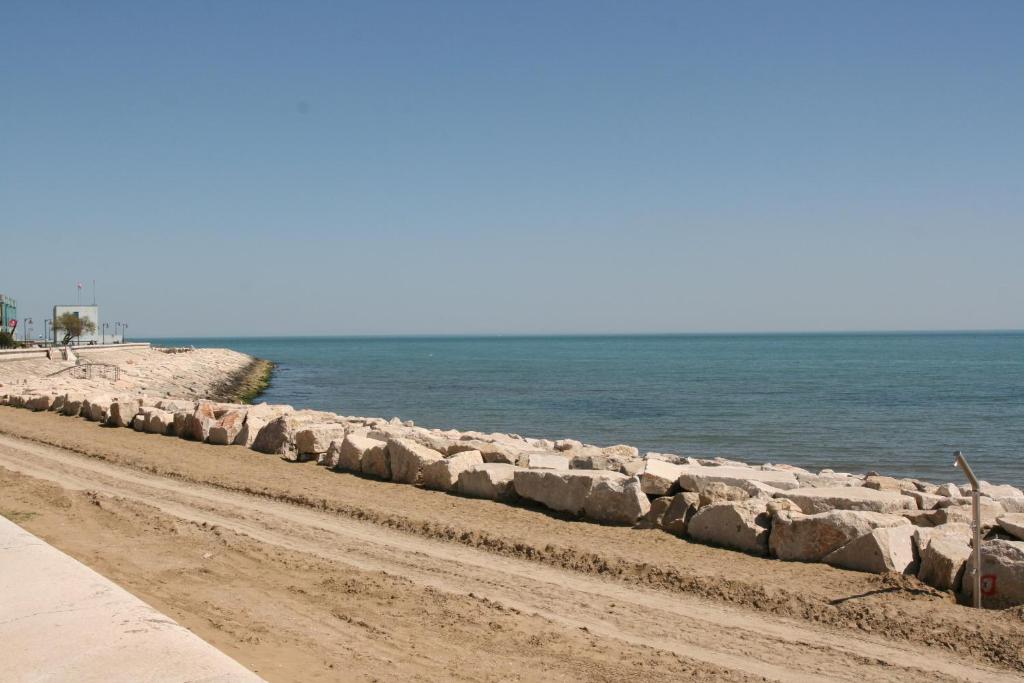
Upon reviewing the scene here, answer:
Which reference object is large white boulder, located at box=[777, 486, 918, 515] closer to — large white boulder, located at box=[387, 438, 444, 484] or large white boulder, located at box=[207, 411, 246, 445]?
large white boulder, located at box=[387, 438, 444, 484]

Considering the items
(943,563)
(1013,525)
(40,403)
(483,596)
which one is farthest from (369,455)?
(40,403)

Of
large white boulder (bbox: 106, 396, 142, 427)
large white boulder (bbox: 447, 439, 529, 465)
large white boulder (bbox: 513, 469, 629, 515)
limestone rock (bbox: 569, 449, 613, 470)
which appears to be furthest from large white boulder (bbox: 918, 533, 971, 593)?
large white boulder (bbox: 106, 396, 142, 427)

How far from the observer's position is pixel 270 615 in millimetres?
6199

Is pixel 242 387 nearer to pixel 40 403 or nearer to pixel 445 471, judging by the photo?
pixel 40 403

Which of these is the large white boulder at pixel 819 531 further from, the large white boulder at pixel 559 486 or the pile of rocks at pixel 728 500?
the large white boulder at pixel 559 486

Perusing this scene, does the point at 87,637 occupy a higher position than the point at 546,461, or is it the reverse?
the point at 87,637

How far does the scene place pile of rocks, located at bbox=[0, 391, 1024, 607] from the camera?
7457mm

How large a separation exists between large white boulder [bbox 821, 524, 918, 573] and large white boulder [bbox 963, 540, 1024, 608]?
0.62 metres

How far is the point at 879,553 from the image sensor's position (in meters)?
A: 7.48

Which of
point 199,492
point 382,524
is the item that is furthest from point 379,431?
point 382,524

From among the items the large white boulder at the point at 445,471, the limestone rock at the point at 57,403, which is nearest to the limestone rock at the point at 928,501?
the large white boulder at the point at 445,471

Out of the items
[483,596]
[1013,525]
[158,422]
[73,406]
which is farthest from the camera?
[73,406]

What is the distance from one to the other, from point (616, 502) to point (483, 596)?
2931 millimetres

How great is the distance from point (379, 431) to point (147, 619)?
10811mm
